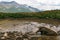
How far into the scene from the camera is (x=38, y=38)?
3181 centimetres

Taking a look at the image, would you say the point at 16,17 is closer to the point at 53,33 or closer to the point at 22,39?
the point at 53,33

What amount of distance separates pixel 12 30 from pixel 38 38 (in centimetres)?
561

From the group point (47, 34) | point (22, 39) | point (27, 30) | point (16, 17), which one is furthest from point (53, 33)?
point (16, 17)

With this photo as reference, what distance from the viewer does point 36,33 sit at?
35.2 meters

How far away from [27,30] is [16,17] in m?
18.3

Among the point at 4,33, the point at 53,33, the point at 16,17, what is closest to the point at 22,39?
the point at 4,33

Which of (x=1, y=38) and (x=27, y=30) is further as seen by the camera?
(x=27, y=30)

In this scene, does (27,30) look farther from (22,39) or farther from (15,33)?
(22,39)

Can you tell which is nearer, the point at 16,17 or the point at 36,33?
the point at 36,33

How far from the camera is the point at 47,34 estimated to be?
35.2 m

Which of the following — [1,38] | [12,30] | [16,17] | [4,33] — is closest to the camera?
[1,38]

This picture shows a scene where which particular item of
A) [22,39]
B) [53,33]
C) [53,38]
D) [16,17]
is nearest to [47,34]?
[53,33]

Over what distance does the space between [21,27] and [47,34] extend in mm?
4766

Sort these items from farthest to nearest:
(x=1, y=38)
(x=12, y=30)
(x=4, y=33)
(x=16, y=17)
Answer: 1. (x=16, y=17)
2. (x=12, y=30)
3. (x=4, y=33)
4. (x=1, y=38)
